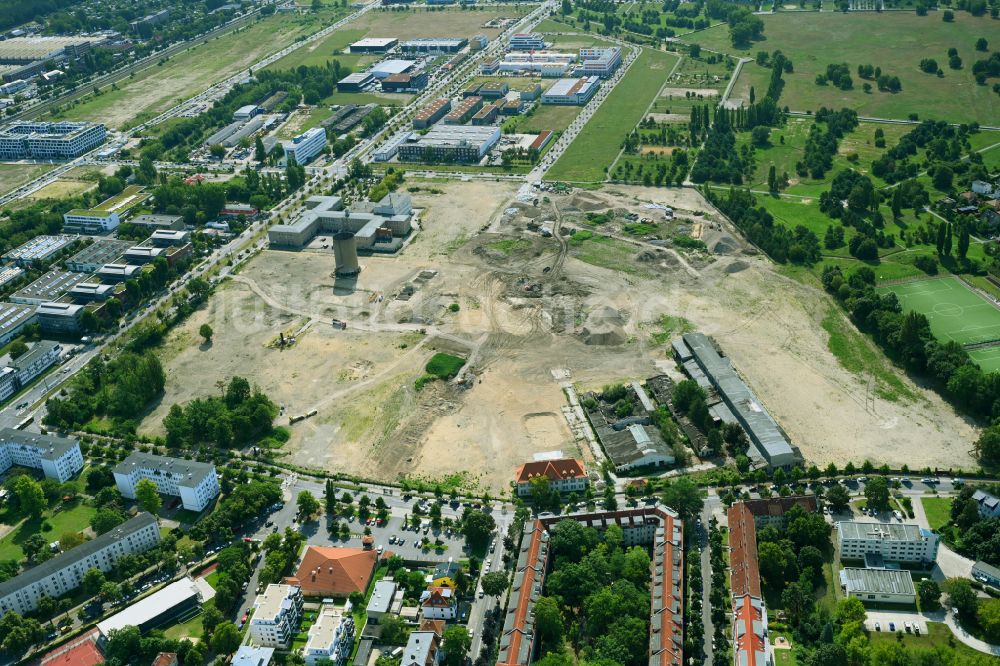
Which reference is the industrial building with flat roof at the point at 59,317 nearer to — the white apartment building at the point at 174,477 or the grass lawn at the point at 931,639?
the white apartment building at the point at 174,477

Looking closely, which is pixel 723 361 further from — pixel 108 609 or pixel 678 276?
pixel 108 609

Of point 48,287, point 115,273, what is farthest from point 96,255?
point 48,287

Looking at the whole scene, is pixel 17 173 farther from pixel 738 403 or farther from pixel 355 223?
pixel 738 403

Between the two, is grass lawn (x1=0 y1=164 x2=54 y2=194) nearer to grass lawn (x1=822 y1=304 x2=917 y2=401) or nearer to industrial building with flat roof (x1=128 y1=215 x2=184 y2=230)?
industrial building with flat roof (x1=128 y1=215 x2=184 y2=230)

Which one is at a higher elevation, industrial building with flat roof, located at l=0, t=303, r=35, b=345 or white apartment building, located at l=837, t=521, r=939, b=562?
white apartment building, located at l=837, t=521, r=939, b=562

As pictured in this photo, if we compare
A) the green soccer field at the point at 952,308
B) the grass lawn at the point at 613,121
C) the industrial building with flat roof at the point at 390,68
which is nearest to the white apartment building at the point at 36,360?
the grass lawn at the point at 613,121

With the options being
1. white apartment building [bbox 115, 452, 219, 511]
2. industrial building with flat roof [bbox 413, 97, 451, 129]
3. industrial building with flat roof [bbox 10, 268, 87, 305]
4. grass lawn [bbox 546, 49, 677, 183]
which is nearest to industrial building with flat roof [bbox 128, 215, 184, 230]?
industrial building with flat roof [bbox 10, 268, 87, 305]
